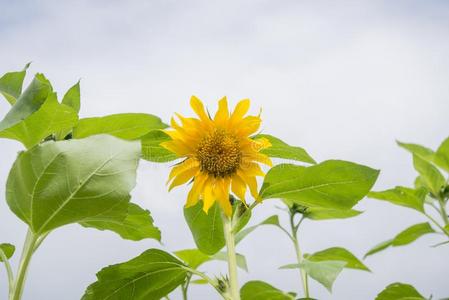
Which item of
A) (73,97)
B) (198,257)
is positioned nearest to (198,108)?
(73,97)

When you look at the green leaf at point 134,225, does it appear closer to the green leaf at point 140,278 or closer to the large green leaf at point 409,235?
the green leaf at point 140,278

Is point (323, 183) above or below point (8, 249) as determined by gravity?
above

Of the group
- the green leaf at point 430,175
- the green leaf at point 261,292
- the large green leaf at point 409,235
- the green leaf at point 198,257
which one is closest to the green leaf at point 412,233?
the large green leaf at point 409,235

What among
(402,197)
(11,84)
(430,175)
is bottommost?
(11,84)

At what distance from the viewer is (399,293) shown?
64.4 inches

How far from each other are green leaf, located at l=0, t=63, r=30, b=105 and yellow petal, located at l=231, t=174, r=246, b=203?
0.49 meters

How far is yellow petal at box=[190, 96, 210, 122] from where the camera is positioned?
3.62 ft

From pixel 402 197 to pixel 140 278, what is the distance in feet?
4.02

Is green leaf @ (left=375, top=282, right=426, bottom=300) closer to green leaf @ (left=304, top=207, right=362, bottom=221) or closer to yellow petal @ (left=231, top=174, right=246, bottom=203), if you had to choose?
green leaf @ (left=304, top=207, right=362, bottom=221)

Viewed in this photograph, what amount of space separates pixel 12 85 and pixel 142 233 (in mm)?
428

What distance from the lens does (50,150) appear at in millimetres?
804

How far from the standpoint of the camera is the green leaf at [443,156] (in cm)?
198

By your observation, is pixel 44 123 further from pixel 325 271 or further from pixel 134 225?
pixel 325 271

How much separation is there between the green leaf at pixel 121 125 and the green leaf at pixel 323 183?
0.27m
